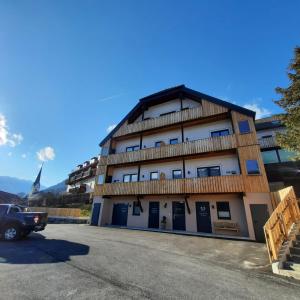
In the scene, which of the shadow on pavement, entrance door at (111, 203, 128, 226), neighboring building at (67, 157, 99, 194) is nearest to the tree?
the shadow on pavement

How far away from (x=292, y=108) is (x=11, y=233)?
1968 cm

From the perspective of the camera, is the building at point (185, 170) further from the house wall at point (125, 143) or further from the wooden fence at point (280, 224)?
the wooden fence at point (280, 224)

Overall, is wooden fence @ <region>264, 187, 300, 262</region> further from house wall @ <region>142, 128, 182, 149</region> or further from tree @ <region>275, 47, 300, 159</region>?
house wall @ <region>142, 128, 182, 149</region>

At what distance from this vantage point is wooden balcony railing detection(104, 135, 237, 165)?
16.6 m

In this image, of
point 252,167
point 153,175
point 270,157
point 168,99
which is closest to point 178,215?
point 153,175

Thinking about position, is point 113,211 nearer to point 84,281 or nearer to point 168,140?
point 168,140

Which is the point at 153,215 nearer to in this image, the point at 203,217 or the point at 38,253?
the point at 203,217

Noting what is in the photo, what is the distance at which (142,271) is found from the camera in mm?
6188

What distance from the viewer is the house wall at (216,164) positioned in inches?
658

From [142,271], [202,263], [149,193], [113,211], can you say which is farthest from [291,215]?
[113,211]

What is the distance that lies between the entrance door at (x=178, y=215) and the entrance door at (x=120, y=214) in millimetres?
6103

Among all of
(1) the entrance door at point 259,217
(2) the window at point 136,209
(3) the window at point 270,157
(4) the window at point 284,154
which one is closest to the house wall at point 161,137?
(2) the window at point 136,209

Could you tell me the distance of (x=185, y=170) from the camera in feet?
61.9

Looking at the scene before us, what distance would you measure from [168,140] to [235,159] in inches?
298
